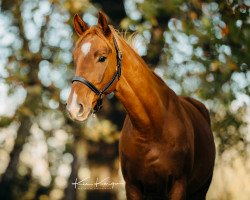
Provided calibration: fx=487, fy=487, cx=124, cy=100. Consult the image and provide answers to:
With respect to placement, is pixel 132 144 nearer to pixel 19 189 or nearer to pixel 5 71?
pixel 5 71

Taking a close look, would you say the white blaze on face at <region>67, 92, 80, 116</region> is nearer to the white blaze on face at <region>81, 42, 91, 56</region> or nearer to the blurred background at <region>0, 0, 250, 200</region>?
the white blaze on face at <region>81, 42, 91, 56</region>

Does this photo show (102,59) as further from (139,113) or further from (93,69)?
(139,113)

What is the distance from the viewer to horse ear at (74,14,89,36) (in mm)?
4957

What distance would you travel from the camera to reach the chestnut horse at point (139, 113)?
4.61 m

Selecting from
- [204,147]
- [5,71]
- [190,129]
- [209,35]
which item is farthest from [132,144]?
[5,71]

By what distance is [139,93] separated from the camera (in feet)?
16.6

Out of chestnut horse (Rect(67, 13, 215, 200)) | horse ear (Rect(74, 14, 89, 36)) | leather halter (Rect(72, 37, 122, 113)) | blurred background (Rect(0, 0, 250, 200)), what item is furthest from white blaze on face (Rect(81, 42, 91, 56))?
blurred background (Rect(0, 0, 250, 200))

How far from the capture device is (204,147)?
6.37 meters

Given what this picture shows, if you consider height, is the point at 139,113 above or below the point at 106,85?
below

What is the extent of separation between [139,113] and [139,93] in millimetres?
212

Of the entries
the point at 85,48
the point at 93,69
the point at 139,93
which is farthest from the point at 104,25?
the point at 139,93
